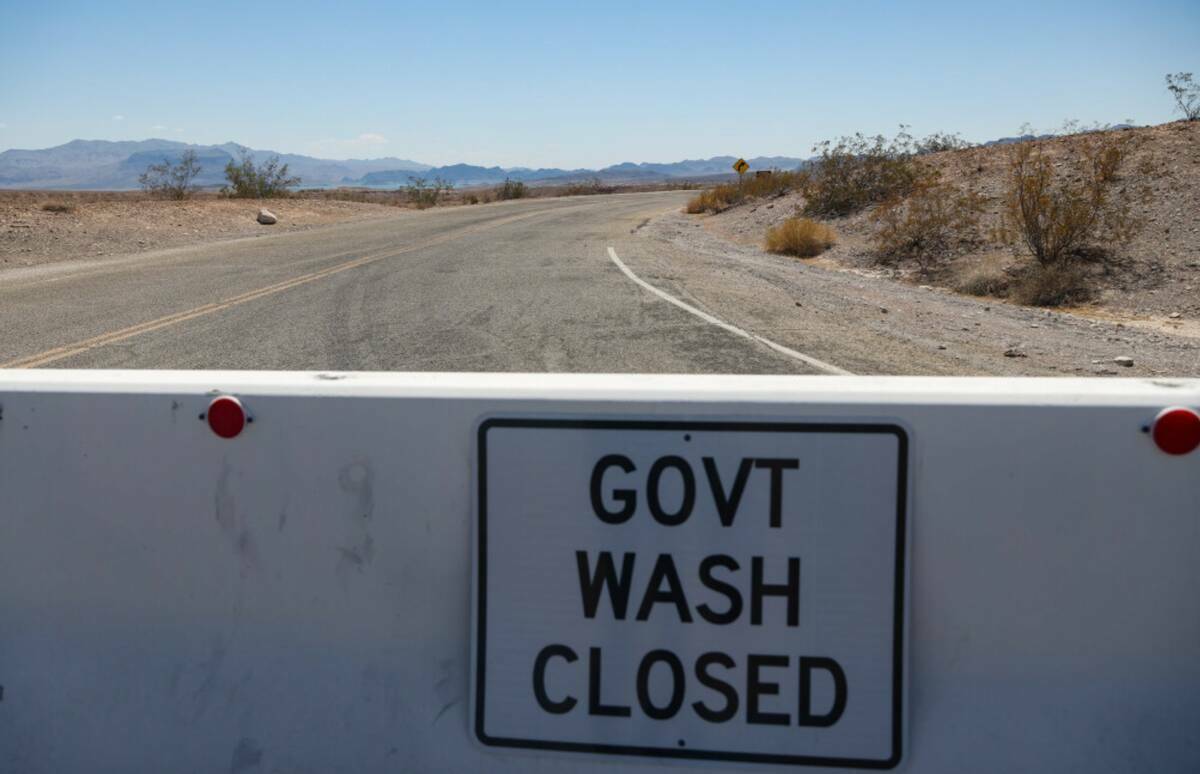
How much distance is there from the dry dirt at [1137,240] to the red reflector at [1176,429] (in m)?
12.7

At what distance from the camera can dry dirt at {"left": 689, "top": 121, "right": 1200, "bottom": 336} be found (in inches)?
603

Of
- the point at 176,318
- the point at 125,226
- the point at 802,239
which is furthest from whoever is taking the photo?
the point at 125,226

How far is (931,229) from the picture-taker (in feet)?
69.5

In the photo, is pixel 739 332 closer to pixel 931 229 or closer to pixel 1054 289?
pixel 1054 289

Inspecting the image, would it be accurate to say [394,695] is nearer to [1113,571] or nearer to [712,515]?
[712,515]

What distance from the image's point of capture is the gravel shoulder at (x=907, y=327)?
9586 mm

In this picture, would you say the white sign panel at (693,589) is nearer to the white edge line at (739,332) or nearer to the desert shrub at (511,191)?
the white edge line at (739,332)

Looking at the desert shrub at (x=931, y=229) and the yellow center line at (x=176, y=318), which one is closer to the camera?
the yellow center line at (x=176, y=318)

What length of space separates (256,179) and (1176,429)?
4520 cm

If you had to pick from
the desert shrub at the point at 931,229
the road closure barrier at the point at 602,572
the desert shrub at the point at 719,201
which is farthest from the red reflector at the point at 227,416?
the desert shrub at the point at 719,201

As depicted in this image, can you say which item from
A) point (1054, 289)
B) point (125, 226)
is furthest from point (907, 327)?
point (125, 226)

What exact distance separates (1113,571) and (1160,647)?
19cm

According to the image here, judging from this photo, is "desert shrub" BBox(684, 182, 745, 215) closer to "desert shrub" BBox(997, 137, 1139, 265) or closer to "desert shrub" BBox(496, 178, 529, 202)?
"desert shrub" BBox(496, 178, 529, 202)

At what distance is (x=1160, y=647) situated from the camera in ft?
7.03
